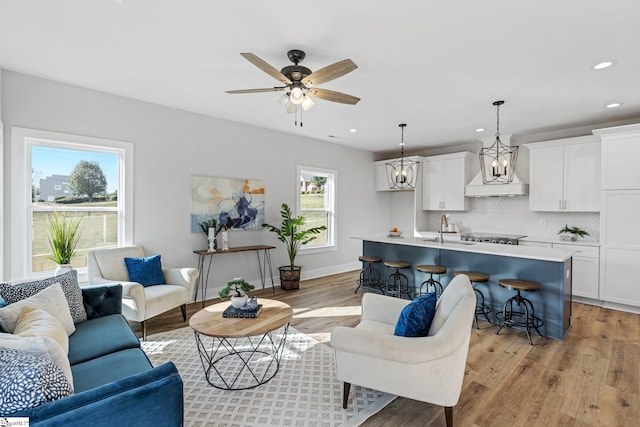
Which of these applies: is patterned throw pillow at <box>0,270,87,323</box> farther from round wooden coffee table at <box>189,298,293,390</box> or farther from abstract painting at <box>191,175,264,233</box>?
abstract painting at <box>191,175,264,233</box>

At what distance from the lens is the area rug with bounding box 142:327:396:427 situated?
2.04 m

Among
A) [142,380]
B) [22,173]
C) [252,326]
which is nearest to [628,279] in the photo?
[252,326]

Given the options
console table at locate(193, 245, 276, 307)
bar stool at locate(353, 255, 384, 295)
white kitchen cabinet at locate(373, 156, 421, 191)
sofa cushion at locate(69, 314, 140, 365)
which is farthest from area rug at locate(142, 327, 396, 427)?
white kitchen cabinet at locate(373, 156, 421, 191)

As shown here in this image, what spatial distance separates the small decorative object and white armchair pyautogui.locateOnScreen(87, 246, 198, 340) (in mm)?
5523

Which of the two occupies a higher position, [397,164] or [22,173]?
[397,164]

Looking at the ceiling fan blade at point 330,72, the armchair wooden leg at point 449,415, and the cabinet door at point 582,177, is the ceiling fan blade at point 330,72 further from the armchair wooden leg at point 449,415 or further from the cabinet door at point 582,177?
the cabinet door at point 582,177

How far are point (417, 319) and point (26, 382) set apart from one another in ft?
6.18

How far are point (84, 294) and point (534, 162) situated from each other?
248 inches

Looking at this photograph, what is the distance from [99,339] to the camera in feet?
7.07

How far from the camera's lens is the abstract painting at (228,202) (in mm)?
4543

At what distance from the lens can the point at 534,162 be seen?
204 inches

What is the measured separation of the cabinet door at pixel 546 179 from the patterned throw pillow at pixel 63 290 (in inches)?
244

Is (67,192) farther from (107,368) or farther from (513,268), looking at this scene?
(513,268)

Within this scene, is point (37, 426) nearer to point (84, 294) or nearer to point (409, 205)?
point (84, 294)
